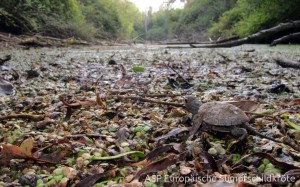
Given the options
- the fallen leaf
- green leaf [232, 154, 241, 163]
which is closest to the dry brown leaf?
green leaf [232, 154, 241, 163]

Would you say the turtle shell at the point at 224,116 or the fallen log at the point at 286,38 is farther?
the fallen log at the point at 286,38

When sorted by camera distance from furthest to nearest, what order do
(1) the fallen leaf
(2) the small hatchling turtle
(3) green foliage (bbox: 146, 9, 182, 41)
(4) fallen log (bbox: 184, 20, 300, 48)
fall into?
(3) green foliage (bbox: 146, 9, 182, 41) → (4) fallen log (bbox: 184, 20, 300, 48) → (1) the fallen leaf → (2) the small hatchling turtle

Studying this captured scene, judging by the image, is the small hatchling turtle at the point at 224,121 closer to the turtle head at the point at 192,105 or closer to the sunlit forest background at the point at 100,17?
the turtle head at the point at 192,105

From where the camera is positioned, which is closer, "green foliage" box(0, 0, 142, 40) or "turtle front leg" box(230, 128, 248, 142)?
"turtle front leg" box(230, 128, 248, 142)

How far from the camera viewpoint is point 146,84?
10.3 ft

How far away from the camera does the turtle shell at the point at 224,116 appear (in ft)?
4.60

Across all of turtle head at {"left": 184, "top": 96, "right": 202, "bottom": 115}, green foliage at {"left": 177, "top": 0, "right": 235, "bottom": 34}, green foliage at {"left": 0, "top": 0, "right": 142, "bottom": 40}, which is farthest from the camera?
green foliage at {"left": 177, "top": 0, "right": 235, "bottom": 34}

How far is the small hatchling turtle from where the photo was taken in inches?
55.0

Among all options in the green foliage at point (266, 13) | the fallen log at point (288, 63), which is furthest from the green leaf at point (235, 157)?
the green foliage at point (266, 13)

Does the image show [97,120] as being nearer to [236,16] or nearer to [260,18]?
[260,18]

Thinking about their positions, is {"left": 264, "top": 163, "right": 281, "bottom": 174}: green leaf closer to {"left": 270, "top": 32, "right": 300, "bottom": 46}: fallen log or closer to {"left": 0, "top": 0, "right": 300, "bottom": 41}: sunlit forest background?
{"left": 270, "top": 32, "right": 300, "bottom": 46}: fallen log

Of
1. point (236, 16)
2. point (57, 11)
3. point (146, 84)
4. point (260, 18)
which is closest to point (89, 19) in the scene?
point (57, 11)

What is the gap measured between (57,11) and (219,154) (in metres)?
13.7

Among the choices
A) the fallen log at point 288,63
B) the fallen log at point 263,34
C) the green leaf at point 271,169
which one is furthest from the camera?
the fallen log at point 263,34
